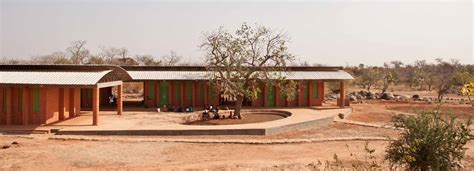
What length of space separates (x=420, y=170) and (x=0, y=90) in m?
18.3

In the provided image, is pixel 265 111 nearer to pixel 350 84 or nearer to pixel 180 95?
pixel 180 95

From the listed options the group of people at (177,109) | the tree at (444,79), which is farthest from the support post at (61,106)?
the tree at (444,79)

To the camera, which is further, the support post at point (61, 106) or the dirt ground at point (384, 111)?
the dirt ground at point (384, 111)

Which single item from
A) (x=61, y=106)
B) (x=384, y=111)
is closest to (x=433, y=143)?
(x=61, y=106)

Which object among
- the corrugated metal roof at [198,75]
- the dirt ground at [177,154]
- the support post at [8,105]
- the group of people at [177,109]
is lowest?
the dirt ground at [177,154]

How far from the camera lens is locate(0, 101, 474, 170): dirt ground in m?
13.8

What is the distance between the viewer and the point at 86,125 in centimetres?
2127

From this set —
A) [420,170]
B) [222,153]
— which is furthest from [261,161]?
[420,170]

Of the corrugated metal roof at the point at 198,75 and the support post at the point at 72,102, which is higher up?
the corrugated metal roof at the point at 198,75

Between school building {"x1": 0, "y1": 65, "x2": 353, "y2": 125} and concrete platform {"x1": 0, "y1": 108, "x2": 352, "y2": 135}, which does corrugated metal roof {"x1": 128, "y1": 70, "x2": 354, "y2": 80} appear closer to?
school building {"x1": 0, "y1": 65, "x2": 353, "y2": 125}

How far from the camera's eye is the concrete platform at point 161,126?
773 inches

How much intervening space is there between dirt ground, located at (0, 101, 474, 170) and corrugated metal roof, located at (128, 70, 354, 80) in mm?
10982

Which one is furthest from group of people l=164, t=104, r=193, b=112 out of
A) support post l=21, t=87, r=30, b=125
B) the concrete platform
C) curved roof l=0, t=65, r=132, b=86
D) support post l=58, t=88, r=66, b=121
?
support post l=21, t=87, r=30, b=125

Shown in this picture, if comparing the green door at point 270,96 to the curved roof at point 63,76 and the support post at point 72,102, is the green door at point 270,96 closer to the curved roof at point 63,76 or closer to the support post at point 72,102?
the curved roof at point 63,76
